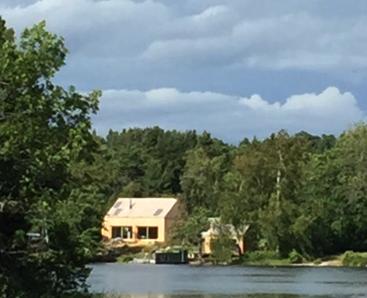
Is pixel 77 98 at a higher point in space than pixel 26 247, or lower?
higher

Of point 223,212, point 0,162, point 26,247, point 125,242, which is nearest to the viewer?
point 0,162

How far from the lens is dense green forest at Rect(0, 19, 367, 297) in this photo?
1029 inches

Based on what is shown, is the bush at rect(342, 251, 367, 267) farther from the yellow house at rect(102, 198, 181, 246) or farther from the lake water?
the yellow house at rect(102, 198, 181, 246)

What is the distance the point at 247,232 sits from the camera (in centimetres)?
10056

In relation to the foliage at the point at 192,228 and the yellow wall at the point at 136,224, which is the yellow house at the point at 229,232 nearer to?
the foliage at the point at 192,228

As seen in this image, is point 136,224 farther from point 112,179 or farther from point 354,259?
point 354,259

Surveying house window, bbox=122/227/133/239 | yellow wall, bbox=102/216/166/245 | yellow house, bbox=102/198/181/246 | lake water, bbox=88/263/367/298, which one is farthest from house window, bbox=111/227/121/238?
lake water, bbox=88/263/367/298

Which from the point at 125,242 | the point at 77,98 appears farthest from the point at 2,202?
the point at 125,242

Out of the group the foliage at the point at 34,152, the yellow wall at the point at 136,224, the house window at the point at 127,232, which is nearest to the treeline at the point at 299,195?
the yellow wall at the point at 136,224

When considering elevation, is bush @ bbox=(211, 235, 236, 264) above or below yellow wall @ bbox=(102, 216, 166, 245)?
below

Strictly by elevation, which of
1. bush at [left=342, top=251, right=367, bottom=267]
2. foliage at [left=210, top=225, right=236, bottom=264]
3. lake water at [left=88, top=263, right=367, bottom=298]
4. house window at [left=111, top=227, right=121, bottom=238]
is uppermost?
house window at [left=111, top=227, right=121, bottom=238]

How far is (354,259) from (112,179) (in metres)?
42.4

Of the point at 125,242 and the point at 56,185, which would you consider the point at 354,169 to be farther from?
the point at 56,185

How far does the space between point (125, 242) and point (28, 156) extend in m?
93.6
